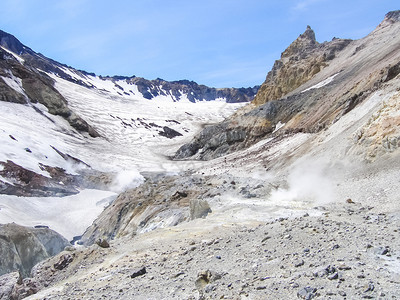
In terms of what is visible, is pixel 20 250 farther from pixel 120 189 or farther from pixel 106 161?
pixel 106 161

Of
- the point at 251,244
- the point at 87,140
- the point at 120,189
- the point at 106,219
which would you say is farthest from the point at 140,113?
the point at 251,244

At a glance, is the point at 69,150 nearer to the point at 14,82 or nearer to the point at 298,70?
the point at 14,82

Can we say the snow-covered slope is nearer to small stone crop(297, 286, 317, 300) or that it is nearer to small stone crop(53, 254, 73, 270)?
small stone crop(53, 254, 73, 270)

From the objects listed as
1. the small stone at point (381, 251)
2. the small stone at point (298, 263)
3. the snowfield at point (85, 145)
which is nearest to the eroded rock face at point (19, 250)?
the snowfield at point (85, 145)

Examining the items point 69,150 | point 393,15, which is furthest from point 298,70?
point 69,150

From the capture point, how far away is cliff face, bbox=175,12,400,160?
126 feet

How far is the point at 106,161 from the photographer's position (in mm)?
69125

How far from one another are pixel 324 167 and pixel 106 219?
54.5ft

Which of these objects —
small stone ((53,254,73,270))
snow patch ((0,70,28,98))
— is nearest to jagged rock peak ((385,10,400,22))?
snow patch ((0,70,28,98))

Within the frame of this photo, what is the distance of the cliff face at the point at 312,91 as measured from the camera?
3838 centimetres

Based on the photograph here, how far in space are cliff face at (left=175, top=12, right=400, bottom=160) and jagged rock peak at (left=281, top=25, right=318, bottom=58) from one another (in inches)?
27.0

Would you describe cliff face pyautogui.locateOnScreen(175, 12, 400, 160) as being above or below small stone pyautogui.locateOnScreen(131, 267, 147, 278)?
above

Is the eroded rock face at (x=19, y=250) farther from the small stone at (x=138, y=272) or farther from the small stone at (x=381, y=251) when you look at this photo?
the small stone at (x=381, y=251)

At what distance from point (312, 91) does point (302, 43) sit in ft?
164
